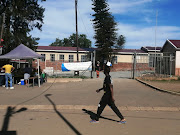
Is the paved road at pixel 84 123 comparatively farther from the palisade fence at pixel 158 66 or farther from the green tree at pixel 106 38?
the green tree at pixel 106 38

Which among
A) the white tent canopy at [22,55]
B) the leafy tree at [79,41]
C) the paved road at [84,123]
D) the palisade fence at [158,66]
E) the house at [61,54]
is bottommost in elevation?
the paved road at [84,123]

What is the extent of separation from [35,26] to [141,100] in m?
21.4

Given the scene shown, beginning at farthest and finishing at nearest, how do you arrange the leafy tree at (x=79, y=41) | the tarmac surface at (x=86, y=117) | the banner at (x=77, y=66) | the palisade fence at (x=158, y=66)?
the leafy tree at (x=79, y=41)
the banner at (x=77, y=66)
the palisade fence at (x=158, y=66)
the tarmac surface at (x=86, y=117)

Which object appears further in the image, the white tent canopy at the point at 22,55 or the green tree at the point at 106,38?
the green tree at the point at 106,38

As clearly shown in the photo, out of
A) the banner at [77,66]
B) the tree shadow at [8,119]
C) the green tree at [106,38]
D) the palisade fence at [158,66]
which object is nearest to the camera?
the tree shadow at [8,119]

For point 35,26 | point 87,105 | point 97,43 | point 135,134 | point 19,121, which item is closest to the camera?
point 135,134

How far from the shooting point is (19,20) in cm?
2292

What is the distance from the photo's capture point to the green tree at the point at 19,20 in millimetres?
20944

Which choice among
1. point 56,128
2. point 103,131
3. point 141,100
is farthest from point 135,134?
point 141,100

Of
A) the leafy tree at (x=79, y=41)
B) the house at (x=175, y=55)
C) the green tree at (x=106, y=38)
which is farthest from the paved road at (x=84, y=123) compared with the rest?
the leafy tree at (x=79, y=41)

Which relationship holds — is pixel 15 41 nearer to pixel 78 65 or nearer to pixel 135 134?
pixel 78 65

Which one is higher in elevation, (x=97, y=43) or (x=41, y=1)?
(x=41, y=1)

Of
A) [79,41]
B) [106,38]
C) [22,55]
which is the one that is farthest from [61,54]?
[79,41]

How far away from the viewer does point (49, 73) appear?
56.0 feet
